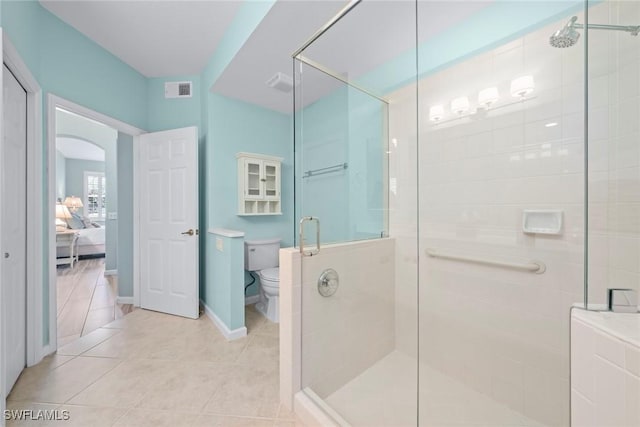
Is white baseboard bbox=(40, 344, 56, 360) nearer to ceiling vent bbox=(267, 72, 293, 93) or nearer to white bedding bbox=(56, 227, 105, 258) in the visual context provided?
ceiling vent bbox=(267, 72, 293, 93)

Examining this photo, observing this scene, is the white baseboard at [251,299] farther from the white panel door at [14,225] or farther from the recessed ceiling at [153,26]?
the recessed ceiling at [153,26]

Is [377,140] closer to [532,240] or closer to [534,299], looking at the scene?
[532,240]

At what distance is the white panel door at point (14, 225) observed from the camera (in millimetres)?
1463

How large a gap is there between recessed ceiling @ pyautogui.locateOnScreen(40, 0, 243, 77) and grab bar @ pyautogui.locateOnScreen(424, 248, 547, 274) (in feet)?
A: 7.41

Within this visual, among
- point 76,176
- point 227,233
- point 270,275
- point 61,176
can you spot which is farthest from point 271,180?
point 76,176

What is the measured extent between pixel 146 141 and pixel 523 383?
11.7ft

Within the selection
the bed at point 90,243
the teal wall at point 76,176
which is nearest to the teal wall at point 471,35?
the bed at point 90,243

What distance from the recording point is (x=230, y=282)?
7.04ft

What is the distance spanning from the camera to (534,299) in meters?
1.30

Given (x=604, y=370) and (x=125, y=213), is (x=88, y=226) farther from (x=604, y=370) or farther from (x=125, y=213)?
(x=604, y=370)

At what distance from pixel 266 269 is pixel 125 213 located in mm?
1796

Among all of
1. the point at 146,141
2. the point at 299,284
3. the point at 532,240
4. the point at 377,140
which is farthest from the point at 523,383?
the point at 146,141

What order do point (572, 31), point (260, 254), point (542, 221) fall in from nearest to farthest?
point (572, 31) → point (542, 221) → point (260, 254)

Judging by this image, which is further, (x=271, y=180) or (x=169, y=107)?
(x=271, y=180)
